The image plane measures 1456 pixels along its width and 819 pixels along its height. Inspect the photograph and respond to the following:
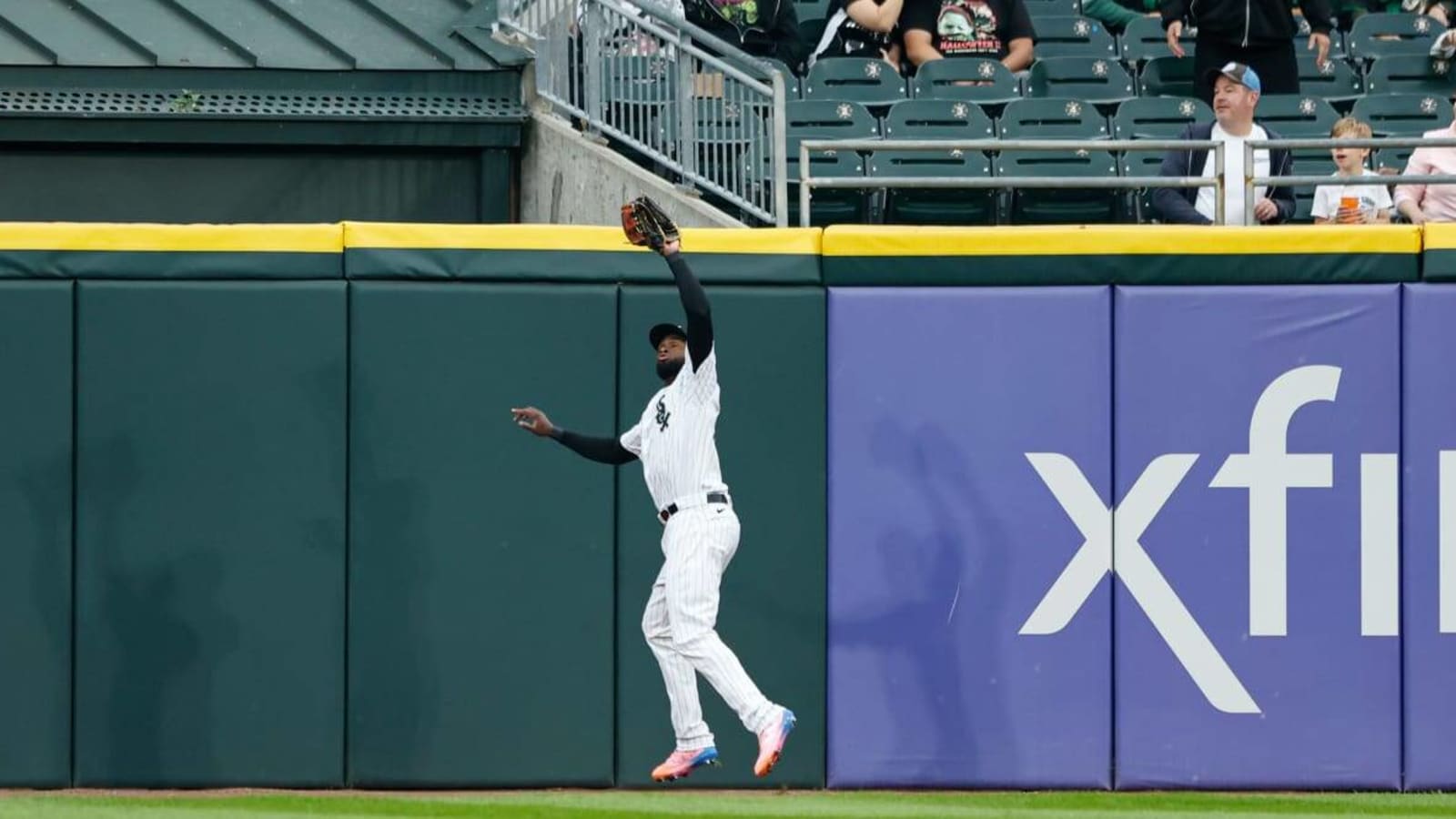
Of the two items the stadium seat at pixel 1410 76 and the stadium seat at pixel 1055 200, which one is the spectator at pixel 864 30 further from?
the stadium seat at pixel 1410 76

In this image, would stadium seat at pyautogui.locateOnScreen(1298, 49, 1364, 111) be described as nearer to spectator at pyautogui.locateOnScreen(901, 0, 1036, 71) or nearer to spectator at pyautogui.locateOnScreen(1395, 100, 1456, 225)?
spectator at pyautogui.locateOnScreen(901, 0, 1036, 71)

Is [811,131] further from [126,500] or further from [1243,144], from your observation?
[126,500]

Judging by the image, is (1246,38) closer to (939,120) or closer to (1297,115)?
(1297,115)

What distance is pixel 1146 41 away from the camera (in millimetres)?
13852

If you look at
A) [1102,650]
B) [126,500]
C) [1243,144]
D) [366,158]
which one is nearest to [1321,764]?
[1102,650]

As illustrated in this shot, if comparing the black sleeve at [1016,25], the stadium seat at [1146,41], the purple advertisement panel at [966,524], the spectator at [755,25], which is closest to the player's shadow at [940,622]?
the purple advertisement panel at [966,524]

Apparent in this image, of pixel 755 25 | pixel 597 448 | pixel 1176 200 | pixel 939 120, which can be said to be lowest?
pixel 597 448

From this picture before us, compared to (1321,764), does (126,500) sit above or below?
above

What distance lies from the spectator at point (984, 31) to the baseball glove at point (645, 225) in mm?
5540

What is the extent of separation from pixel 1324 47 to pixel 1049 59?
64.5 inches

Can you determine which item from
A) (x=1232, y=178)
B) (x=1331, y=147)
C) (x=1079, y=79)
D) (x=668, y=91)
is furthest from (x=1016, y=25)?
(x=1331, y=147)

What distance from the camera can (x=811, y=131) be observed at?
1171 centimetres

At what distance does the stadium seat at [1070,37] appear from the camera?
1374cm

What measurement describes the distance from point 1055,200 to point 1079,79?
1.68 meters
